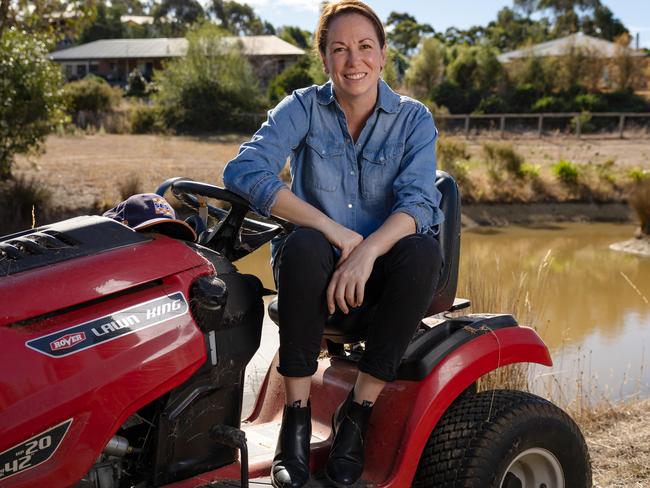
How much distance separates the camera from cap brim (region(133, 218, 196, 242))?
213 cm

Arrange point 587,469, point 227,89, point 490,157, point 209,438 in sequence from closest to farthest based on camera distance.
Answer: point 209,438 → point 587,469 → point 490,157 → point 227,89

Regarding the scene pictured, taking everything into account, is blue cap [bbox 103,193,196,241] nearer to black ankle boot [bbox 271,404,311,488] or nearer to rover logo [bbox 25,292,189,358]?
rover logo [bbox 25,292,189,358]

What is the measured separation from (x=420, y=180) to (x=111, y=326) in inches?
40.0

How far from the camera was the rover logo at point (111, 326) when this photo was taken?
1.84m

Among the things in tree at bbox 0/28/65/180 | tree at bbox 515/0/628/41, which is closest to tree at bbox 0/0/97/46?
tree at bbox 0/28/65/180

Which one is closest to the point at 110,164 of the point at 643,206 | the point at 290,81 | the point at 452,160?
the point at 452,160

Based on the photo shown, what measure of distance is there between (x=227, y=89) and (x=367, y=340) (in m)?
27.0

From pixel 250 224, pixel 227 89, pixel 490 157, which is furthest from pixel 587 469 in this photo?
pixel 227 89

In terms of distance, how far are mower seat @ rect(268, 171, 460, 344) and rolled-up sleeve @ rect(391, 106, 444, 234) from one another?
0.06 m

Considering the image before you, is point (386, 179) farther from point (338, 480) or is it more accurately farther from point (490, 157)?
point (490, 157)

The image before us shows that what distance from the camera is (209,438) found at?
2230 mm

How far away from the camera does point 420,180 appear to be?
2.48m

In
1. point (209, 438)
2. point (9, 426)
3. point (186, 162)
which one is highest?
point (9, 426)

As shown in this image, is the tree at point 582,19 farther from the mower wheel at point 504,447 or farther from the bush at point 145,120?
the mower wheel at point 504,447
